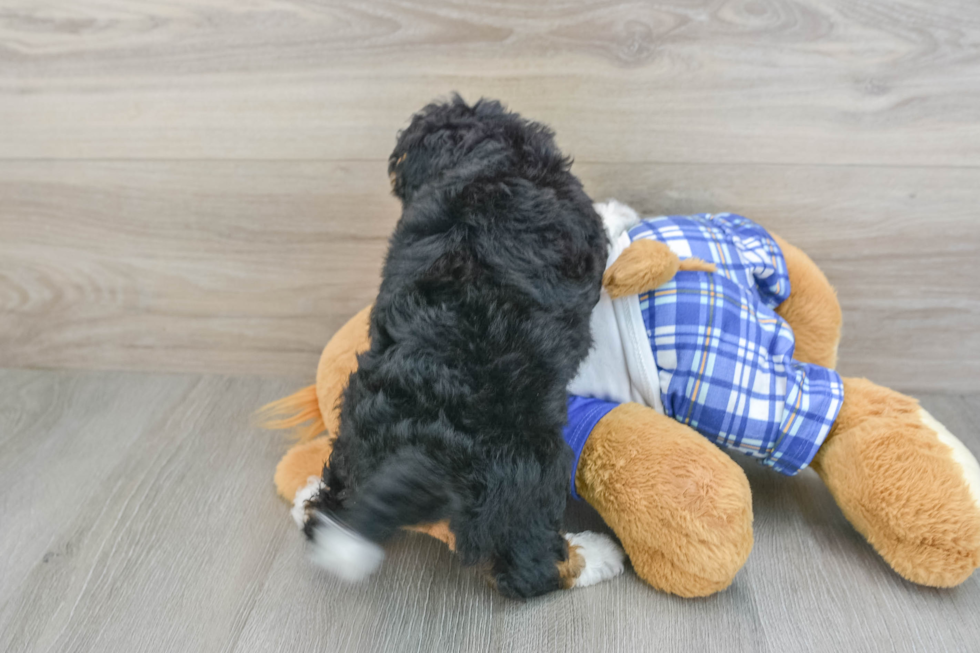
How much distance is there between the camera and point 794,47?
833 mm

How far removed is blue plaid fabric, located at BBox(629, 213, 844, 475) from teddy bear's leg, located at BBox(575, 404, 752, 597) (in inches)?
1.9

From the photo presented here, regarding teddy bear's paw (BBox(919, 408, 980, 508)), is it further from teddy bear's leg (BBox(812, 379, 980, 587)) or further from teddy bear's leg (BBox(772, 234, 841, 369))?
teddy bear's leg (BBox(772, 234, 841, 369))

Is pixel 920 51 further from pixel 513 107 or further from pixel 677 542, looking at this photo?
pixel 677 542

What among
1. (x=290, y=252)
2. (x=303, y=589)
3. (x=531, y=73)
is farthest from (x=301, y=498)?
(x=531, y=73)

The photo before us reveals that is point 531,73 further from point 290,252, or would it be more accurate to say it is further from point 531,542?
point 531,542

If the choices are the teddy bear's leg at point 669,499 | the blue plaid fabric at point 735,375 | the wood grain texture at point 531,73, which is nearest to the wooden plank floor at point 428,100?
the wood grain texture at point 531,73

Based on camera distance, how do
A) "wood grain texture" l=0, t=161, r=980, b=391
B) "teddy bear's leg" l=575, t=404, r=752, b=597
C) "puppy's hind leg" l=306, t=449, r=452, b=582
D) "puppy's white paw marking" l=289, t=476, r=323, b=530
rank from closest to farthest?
"puppy's hind leg" l=306, t=449, r=452, b=582, "teddy bear's leg" l=575, t=404, r=752, b=597, "puppy's white paw marking" l=289, t=476, r=323, b=530, "wood grain texture" l=0, t=161, r=980, b=391

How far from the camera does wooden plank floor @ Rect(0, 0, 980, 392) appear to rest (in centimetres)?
84

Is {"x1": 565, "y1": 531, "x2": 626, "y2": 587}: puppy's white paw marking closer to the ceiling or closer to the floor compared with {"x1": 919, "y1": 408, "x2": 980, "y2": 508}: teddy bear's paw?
closer to the floor

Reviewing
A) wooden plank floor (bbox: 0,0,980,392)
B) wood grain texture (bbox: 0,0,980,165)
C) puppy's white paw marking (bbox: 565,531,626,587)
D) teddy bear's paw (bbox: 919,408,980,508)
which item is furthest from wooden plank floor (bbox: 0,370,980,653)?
wood grain texture (bbox: 0,0,980,165)

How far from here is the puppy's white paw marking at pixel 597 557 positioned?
0.68 m

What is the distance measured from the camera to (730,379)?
70cm

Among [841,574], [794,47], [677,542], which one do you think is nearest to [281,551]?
[677,542]

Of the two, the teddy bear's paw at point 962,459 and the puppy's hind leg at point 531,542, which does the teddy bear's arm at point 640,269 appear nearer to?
the puppy's hind leg at point 531,542
